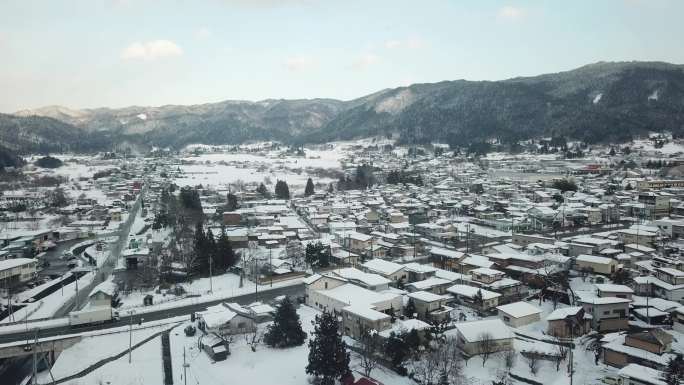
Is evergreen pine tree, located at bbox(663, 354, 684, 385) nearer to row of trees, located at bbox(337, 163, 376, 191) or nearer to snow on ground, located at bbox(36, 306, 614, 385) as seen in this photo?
snow on ground, located at bbox(36, 306, 614, 385)

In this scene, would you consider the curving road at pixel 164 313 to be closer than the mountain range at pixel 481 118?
Yes

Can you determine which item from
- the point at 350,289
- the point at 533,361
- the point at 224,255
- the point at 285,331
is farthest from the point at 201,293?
the point at 533,361

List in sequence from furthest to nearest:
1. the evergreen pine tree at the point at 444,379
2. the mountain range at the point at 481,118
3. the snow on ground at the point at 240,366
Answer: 1. the mountain range at the point at 481,118
2. the snow on ground at the point at 240,366
3. the evergreen pine tree at the point at 444,379

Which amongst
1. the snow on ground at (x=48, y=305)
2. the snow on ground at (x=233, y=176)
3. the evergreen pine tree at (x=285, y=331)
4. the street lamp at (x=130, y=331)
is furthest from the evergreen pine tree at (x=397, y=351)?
the snow on ground at (x=233, y=176)

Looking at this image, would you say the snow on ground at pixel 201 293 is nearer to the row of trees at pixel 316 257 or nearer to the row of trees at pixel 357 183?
the row of trees at pixel 316 257

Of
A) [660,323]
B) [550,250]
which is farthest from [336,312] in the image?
[550,250]

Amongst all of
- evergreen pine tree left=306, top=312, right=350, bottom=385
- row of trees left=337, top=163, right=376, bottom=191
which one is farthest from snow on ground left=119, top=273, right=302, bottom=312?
row of trees left=337, top=163, right=376, bottom=191

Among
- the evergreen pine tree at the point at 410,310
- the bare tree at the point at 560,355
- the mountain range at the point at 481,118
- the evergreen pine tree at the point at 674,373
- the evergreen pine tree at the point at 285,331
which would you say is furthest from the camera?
the mountain range at the point at 481,118
